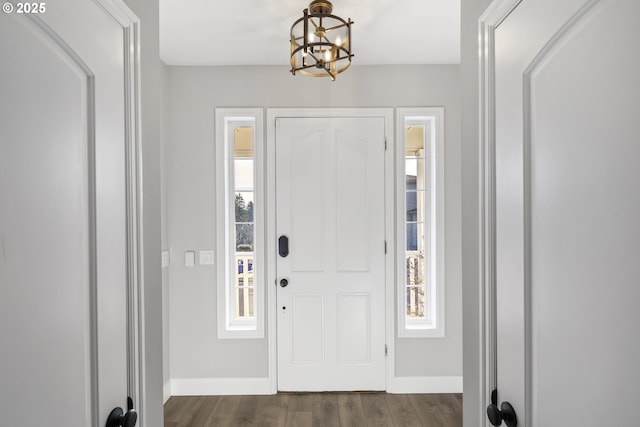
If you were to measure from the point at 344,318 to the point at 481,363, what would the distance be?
1858mm

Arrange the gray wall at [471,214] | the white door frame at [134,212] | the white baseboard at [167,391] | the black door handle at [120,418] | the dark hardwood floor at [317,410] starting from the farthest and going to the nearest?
the white baseboard at [167,391]
the dark hardwood floor at [317,410]
the gray wall at [471,214]
the white door frame at [134,212]
the black door handle at [120,418]

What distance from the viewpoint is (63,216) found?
0.71 metres

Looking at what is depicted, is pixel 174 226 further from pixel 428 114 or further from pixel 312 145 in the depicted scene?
pixel 428 114

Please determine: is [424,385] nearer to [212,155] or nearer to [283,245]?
[283,245]

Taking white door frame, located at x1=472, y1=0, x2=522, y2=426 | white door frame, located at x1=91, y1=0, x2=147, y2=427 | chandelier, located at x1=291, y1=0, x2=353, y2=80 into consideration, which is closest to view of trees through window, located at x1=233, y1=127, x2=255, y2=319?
chandelier, located at x1=291, y1=0, x2=353, y2=80

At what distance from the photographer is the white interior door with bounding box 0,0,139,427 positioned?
590mm

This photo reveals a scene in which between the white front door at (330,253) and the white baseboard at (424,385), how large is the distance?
0.12 metres

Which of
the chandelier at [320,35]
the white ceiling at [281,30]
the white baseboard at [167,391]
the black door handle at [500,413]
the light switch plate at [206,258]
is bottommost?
the white baseboard at [167,391]

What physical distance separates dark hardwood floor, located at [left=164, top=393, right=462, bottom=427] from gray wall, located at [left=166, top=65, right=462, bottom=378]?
19 cm

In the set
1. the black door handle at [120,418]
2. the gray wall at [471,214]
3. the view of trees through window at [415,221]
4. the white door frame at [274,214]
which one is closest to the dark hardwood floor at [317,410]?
the white door frame at [274,214]

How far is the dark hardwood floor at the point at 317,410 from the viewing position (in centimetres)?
243

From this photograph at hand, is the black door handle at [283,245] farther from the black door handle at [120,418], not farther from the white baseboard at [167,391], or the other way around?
the black door handle at [120,418]

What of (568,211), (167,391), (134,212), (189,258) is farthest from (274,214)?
(568,211)

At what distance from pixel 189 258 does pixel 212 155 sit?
0.83 meters
